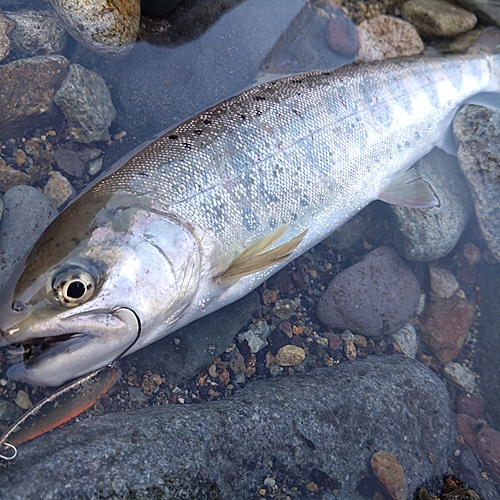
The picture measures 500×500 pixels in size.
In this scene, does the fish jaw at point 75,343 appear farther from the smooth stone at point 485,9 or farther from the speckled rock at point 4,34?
the smooth stone at point 485,9

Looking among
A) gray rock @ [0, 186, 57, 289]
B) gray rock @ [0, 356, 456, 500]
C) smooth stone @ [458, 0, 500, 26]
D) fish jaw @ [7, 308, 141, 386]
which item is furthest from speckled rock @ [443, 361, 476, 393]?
gray rock @ [0, 186, 57, 289]

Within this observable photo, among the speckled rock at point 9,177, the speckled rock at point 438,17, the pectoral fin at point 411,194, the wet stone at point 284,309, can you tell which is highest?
the speckled rock at point 438,17

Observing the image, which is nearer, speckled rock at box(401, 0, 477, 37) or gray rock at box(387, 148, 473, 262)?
gray rock at box(387, 148, 473, 262)

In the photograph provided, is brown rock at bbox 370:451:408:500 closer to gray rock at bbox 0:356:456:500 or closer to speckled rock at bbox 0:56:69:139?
gray rock at bbox 0:356:456:500

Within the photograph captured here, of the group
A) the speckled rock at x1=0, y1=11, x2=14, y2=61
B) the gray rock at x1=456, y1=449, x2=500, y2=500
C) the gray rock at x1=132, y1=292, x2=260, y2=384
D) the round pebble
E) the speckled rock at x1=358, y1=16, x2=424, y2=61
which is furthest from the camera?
the speckled rock at x1=358, y1=16, x2=424, y2=61

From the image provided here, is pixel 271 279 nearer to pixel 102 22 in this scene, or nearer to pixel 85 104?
pixel 85 104

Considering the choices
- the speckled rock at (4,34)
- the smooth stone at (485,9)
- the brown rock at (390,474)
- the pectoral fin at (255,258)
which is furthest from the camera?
the smooth stone at (485,9)

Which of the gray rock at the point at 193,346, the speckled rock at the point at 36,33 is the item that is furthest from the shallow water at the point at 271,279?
the speckled rock at the point at 36,33
